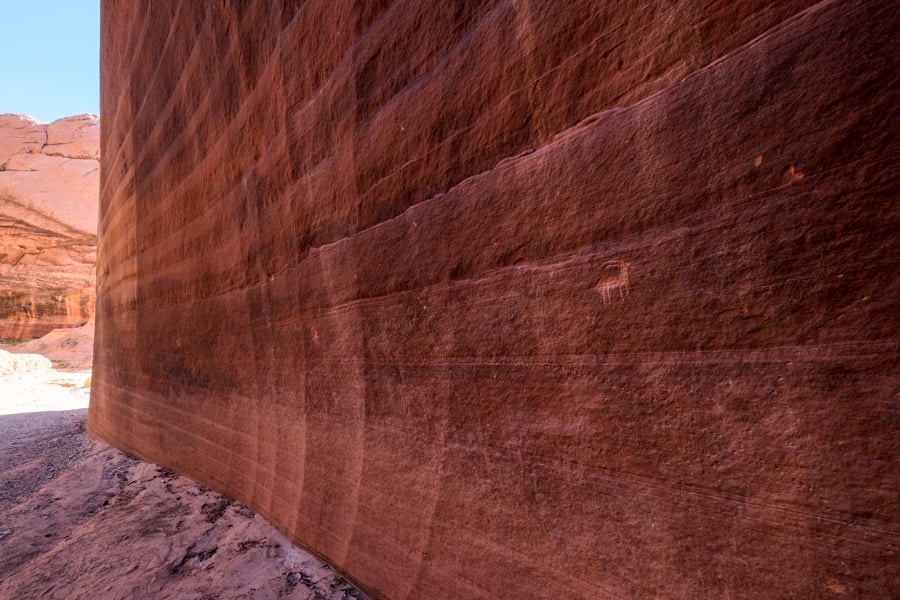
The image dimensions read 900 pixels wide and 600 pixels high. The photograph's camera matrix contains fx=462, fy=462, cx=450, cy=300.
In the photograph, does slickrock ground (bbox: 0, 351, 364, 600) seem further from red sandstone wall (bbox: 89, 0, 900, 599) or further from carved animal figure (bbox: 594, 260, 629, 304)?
carved animal figure (bbox: 594, 260, 629, 304)

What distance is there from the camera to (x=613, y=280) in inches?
37.1

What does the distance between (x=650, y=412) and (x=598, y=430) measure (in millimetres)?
126

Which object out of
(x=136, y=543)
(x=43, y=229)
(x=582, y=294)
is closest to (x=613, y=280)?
(x=582, y=294)

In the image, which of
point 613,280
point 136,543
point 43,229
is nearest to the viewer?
point 613,280

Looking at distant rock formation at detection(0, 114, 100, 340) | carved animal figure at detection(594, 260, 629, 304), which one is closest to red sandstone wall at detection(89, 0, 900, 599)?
carved animal figure at detection(594, 260, 629, 304)

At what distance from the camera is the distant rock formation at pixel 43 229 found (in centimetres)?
2088

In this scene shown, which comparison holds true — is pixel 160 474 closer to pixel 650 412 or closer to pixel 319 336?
pixel 319 336

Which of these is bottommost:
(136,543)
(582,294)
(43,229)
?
(136,543)

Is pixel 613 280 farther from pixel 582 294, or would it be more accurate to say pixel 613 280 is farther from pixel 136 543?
pixel 136 543

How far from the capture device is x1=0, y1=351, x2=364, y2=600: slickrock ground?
5.65 feet

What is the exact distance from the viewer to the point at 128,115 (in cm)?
432

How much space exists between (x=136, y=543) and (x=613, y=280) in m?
2.46

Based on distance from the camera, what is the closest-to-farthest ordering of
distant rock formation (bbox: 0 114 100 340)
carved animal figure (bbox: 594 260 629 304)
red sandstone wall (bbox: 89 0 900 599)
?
red sandstone wall (bbox: 89 0 900 599) < carved animal figure (bbox: 594 260 629 304) < distant rock formation (bbox: 0 114 100 340)

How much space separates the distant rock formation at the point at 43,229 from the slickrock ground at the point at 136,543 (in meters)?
22.9
